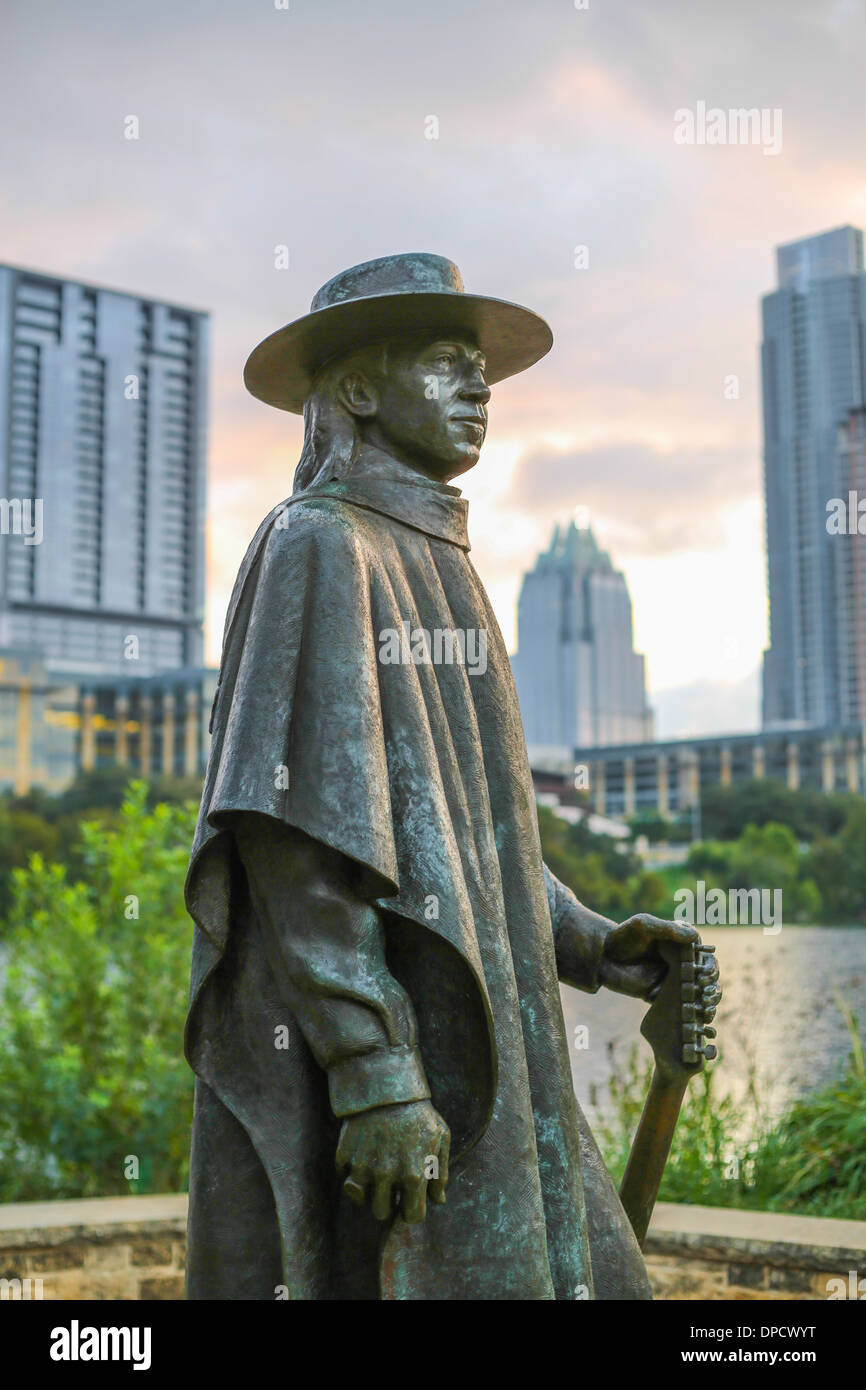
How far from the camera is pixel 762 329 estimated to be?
37.1 m

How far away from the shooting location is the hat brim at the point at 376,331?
2.27 meters

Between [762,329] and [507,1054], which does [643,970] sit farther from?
[762,329]

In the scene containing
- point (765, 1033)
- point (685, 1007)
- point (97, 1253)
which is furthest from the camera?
point (765, 1033)

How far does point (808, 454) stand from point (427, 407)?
3369 cm

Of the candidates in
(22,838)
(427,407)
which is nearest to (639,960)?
(427,407)

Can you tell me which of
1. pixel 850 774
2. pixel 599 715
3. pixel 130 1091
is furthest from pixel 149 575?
pixel 130 1091

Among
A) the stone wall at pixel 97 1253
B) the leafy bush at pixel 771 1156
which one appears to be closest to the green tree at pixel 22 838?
the leafy bush at pixel 771 1156

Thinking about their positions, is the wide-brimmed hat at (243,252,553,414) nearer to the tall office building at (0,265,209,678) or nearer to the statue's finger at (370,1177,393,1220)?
the statue's finger at (370,1177,393,1220)

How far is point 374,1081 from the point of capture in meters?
1.85

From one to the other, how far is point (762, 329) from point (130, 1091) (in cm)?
3553

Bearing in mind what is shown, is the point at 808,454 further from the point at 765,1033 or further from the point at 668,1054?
the point at 668,1054

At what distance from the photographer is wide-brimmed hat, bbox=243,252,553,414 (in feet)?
7.45

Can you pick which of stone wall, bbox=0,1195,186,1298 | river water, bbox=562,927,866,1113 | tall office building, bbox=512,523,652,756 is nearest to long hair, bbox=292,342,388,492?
river water, bbox=562,927,866,1113

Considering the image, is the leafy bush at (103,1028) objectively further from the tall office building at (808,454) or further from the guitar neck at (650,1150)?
the tall office building at (808,454)
